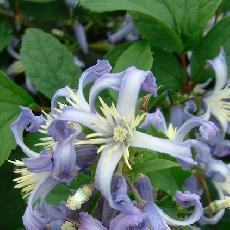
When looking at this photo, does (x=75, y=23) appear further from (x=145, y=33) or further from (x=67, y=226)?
(x=67, y=226)

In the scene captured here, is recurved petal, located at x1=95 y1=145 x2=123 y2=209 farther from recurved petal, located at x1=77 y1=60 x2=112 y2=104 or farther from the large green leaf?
the large green leaf

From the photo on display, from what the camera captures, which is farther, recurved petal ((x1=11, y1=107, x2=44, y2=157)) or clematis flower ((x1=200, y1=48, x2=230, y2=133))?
clematis flower ((x1=200, y1=48, x2=230, y2=133))

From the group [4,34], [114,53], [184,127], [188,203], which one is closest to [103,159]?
[188,203]

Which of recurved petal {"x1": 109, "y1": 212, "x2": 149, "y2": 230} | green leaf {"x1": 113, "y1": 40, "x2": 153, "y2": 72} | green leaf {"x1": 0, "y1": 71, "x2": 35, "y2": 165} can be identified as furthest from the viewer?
green leaf {"x1": 0, "y1": 71, "x2": 35, "y2": 165}

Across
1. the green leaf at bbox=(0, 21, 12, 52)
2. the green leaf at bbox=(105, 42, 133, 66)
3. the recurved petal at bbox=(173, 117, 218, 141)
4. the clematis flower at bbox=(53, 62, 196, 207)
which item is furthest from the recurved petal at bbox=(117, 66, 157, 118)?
the green leaf at bbox=(0, 21, 12, 52)

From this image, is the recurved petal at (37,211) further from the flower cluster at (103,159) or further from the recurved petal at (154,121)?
the recurved petal at (154,121)
